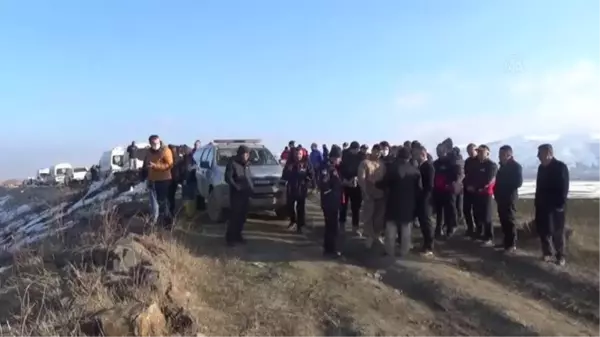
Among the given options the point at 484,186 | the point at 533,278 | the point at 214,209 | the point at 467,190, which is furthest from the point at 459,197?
the point at 214,209

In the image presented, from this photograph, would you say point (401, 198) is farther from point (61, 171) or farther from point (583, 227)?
point (61, 171)

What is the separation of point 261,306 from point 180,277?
133cm

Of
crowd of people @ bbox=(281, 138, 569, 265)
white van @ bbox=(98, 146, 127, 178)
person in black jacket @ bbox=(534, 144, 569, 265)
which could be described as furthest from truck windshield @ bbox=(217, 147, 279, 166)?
white van @ bbox=(98, 146, 127, 178)

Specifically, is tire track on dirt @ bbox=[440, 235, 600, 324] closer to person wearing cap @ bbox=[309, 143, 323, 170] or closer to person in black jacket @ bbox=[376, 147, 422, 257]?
person in black jacket @ bbox=[376, 147, 422, 257]

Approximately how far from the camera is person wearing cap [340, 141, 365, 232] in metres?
11.8

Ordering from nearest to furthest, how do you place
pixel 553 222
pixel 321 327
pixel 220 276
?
pixel 321 327 → pixel 220 276 → pixel 553 222

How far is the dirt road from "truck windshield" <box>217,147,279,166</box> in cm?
270

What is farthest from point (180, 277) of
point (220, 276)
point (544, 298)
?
point (544, 298)

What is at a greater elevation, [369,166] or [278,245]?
[369,166]

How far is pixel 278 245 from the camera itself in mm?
11266

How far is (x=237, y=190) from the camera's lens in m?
11.0

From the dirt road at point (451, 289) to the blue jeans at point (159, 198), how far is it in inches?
25.2

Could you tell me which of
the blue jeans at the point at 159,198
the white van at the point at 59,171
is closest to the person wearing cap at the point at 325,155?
the blue jeans at the point at 159,198

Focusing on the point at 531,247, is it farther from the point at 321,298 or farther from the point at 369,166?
the point at 321,298
